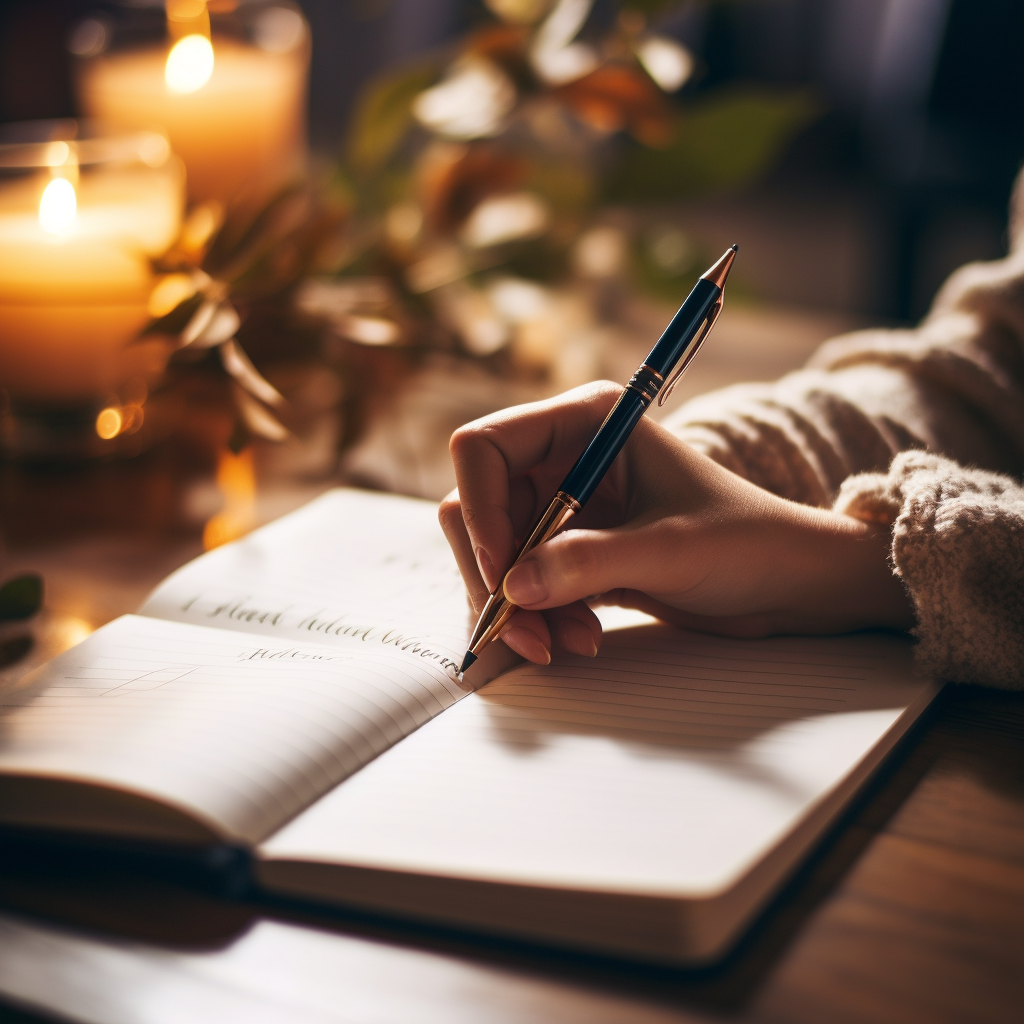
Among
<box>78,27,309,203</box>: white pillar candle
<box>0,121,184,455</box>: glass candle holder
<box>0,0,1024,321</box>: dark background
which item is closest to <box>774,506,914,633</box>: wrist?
<box>0,121,184,455</box>: glass candle holder

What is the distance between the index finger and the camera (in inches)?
21.5

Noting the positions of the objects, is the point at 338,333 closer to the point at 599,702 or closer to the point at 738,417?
the point at 738,417

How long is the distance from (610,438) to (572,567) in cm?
7

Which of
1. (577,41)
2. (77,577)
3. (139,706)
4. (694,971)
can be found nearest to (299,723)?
(139,706)

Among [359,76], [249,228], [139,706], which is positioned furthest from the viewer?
[359,76]

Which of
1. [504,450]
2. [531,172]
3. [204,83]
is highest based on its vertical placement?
[204,83]

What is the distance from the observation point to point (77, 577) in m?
0.71

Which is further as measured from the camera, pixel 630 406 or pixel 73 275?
pixel 73 275

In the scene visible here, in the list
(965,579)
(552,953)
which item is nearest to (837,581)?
(965,579)

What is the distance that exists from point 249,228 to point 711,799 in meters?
0.61

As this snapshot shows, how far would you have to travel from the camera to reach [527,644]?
1.76ft

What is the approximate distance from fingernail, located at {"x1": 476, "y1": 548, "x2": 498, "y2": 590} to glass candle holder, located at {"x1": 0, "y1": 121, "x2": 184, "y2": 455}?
1.31ft

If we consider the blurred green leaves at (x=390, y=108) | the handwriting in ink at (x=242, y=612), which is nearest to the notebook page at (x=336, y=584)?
the handwriting in ink at (x=242, y=612)

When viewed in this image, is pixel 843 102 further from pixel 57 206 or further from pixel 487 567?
pixel 487 567
